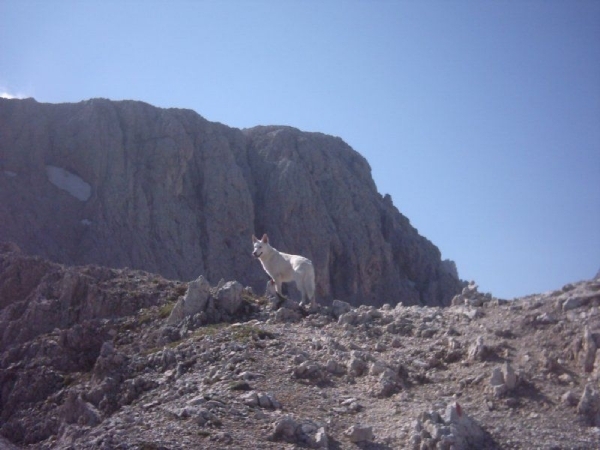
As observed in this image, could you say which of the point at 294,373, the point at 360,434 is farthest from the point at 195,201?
the point at 360,434

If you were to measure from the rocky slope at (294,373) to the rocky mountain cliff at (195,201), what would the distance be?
29084 millimetres

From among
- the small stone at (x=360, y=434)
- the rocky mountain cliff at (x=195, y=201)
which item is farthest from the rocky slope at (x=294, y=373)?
the rocky mountain cliff at (x=195, y=201)

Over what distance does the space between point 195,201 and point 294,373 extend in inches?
1778

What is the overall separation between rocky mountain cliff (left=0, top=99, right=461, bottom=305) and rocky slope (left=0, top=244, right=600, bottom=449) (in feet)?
95.4

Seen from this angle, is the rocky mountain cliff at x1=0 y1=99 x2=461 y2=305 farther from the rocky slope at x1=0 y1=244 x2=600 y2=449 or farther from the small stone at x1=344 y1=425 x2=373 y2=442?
the small stone at x1=344 y1=425 x2=373 y2=442

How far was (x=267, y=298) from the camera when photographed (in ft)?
61.0

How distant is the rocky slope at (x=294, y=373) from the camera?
35.4ft

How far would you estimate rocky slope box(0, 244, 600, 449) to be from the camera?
1079 cm

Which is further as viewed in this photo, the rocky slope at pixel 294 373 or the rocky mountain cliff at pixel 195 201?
the rocky mountain cliff at pixel 195 201

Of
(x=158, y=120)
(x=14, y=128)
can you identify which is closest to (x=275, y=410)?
(x=14, y=128)

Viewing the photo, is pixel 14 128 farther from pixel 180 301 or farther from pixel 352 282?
pixel 180 301

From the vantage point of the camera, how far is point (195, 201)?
188ft

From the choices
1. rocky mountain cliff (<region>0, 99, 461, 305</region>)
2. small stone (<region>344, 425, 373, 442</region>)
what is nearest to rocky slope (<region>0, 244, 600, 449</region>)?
small stone (<region>344, 425, 373, 442</region>)

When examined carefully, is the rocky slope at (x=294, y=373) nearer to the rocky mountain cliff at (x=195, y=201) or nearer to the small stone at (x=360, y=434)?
the small stone at (x=360, y=434)
